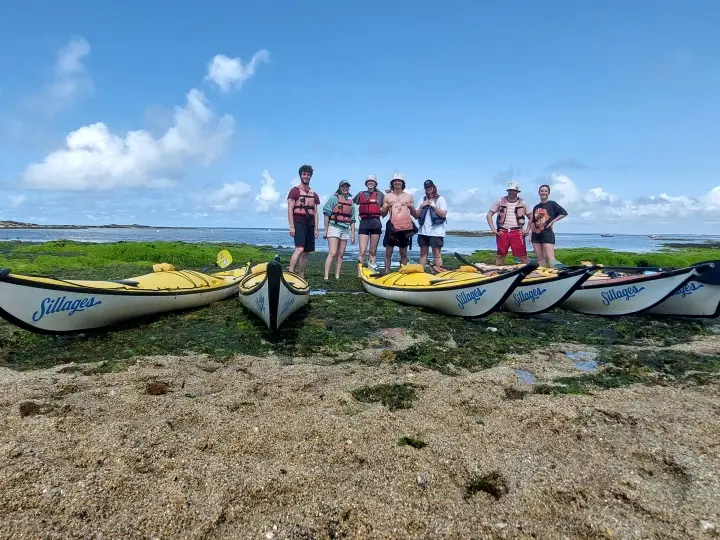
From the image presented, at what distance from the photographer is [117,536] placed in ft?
5.87

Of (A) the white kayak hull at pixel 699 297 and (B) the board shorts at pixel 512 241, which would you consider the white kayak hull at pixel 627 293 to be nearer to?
(A) the white kayak hull at pixel 699 297

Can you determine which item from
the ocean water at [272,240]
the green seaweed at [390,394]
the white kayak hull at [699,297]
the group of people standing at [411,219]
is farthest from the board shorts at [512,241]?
the ocean water at [272,240]

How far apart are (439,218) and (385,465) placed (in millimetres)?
6412

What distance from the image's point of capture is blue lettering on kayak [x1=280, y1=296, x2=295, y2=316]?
504cm

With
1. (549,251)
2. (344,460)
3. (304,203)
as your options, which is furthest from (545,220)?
(344,460)

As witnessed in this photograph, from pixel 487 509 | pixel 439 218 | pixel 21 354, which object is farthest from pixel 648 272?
pixel 21 354

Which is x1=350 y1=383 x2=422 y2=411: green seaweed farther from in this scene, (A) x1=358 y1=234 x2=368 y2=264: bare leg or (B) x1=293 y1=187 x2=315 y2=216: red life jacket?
(A) x1=358 y1=234 x2=368 y2=264: bare leg

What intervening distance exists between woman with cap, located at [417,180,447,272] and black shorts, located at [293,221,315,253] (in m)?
2.22

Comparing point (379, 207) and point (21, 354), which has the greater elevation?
point (379, 207)

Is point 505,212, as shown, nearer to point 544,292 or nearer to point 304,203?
point 544,292

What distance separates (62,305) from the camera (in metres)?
4.39

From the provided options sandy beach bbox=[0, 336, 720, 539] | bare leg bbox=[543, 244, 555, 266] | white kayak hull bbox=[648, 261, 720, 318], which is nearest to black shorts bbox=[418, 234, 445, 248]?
bare leg bbox=[543, 244, 555, 266]

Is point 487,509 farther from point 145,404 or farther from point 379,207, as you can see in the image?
point 379,207

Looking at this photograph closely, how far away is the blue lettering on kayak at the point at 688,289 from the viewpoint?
6.29m
